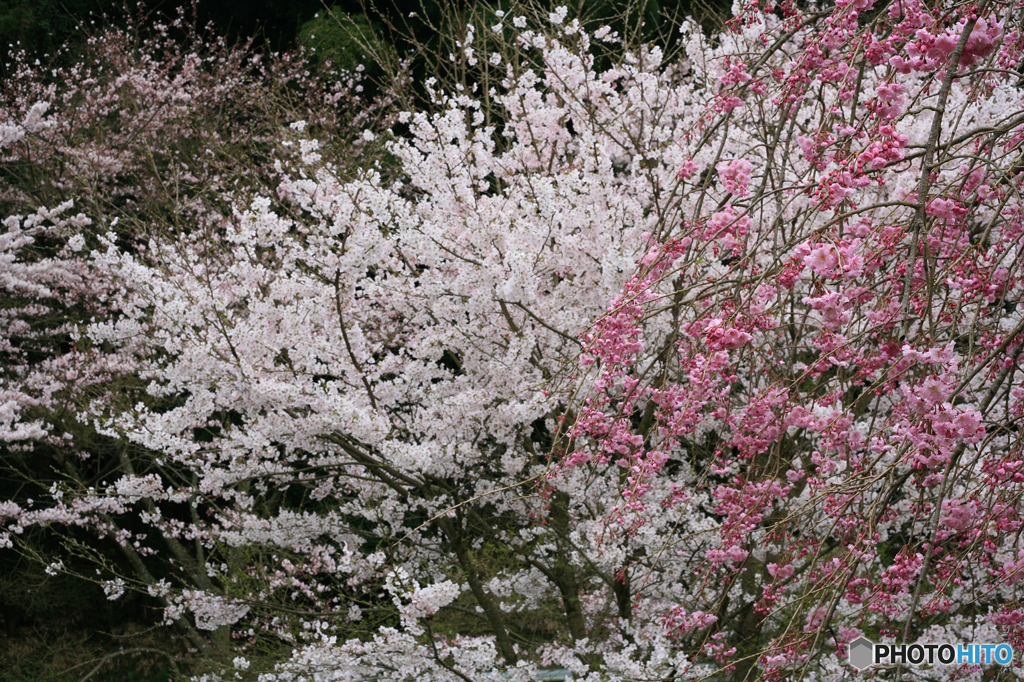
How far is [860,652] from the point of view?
2898 millimetres

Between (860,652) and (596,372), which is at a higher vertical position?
(596,372)

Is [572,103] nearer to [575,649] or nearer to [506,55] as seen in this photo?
[506,55]

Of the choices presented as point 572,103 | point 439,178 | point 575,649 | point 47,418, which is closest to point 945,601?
point 575,649

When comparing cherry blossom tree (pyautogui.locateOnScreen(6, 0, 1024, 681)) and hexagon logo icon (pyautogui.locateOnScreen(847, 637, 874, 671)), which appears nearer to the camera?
cherry blossom tree (pyautogui.locateOnScreen(6, 0, 1024, 681))

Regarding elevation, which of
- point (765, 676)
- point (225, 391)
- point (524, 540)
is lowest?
point (524, 540)

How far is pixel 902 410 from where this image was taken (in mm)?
2627

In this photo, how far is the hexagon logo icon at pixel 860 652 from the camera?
2.79 m

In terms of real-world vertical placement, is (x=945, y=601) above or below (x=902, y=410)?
below

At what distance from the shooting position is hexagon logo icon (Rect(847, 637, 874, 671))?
9.15 ft

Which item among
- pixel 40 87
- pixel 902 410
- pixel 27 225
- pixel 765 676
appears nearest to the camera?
pixel 765 676

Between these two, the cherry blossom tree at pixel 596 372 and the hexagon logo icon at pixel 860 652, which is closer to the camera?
the cherry blossom tree at pixel 596 372

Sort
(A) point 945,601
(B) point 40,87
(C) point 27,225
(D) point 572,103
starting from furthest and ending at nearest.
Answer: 1. (B) point 40,87
2. (C) point 27,225
3. (D) point 572,103
4. (A) point 945,601

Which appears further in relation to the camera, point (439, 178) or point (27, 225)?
point (27, 225)

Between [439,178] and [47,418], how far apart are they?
4.32 metres
